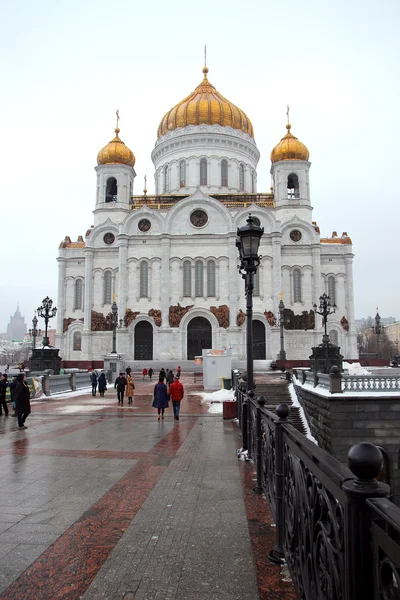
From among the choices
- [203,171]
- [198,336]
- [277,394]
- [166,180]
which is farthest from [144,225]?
[277,394]

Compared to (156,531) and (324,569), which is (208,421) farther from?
(324,569)

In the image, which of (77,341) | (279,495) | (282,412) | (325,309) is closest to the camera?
(279,495)

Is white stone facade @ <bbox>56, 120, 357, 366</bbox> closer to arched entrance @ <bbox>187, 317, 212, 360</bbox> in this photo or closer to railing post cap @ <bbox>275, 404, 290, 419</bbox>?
arched entrance @ <bbox>187, 317, 212, 360</bbox>

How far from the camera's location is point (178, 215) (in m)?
47.1

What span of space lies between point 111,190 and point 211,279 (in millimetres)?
14625

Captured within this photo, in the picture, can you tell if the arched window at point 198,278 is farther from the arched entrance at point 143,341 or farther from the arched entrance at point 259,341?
the arched entrance at point 259,341

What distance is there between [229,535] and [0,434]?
A: 27.8ft

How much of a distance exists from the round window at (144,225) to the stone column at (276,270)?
1221 centimetres

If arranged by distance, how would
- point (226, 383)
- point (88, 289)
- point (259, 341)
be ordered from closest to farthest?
point (226, 383), point (259, 341), point (88, 289)

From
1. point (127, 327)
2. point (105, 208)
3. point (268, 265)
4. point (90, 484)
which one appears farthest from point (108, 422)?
point (105, 208)

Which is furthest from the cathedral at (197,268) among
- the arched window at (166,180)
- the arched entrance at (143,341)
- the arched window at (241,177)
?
the arched window at (166,180)

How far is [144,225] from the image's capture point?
4722cm

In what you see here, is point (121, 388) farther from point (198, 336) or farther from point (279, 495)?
point (198, 336)

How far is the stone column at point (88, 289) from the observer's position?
46.4 metres
